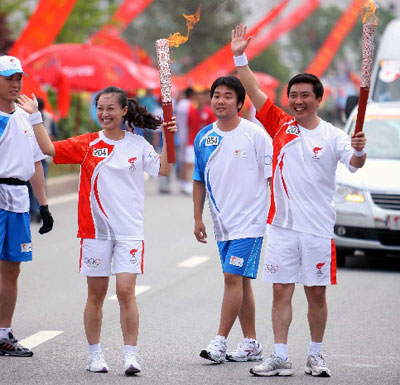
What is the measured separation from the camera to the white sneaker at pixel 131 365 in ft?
22.6

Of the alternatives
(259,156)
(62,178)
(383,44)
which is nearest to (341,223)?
(259,156)

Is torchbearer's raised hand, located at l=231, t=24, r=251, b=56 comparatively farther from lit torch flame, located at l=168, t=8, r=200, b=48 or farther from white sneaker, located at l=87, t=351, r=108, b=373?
white sneaker, located at l=87, t=351, r=108, b=373

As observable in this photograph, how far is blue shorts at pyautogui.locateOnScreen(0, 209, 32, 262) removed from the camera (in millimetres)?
7523

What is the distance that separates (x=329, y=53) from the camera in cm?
3756

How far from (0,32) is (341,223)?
16.8 metres

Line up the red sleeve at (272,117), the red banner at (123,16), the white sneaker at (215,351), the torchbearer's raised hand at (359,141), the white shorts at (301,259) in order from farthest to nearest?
1. the red banner at (123,16)
2. the white sneaker at (215,351)
3. the red sleeve at (272,117)
4. the white shorts at (301,259)
5. the torchbearer's raised hand at (359,141)

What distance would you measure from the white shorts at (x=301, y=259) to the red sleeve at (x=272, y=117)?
25.3 inches

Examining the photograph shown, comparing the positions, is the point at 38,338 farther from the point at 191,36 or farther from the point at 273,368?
the point at 191,36

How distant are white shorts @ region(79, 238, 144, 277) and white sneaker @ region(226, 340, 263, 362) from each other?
910mm

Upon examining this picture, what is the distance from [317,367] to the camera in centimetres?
696

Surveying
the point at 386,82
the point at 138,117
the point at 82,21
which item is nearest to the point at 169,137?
the point at 138,117

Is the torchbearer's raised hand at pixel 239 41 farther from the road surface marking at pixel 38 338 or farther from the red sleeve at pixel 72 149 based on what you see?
the road surface marking at pixel 38 338

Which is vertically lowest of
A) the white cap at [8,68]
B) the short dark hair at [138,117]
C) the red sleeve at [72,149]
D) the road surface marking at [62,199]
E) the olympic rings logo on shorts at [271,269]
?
the road surface marking at [62,199]

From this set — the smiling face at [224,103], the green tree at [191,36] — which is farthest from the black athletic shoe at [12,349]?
the green tree at [191,36]
